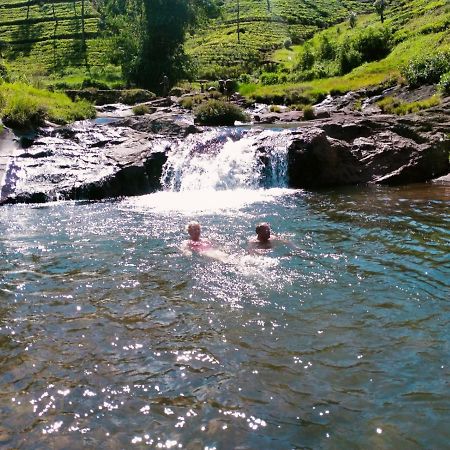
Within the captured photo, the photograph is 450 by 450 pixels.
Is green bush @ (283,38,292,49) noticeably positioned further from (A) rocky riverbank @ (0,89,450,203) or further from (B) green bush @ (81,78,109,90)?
(A) rocky riverbank @ (0,89,450,203)

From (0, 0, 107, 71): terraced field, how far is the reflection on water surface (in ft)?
224

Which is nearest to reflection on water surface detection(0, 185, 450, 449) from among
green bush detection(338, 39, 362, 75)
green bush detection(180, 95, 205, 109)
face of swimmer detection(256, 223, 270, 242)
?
face of swimmer detection(256, 223, 270, 242)

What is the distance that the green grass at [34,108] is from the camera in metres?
20.1

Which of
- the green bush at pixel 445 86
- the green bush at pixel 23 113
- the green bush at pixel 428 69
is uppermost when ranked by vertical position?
the green bush at pixel 428 69

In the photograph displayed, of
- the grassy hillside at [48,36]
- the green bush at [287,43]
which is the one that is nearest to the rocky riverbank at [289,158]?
the grassy hillside at [48,36]

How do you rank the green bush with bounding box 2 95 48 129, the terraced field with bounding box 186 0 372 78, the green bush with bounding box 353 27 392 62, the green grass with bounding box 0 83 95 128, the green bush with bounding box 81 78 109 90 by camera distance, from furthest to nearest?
1. the terraced field with bounding box 186 0 372 78
2. the green bush with bounding box 353 27 392 62
3. the green bush with bounding box 81 78 109 90
4. the green grass with bounding box 0 83 95 128
5. the green bush with bounding box 2 95 48 129

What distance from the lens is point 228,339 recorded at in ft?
21.4

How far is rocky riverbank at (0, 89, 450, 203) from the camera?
16.9 m

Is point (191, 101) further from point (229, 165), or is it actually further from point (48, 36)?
point (48, 36)

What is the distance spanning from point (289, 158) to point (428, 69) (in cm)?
1698

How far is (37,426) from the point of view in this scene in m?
4.87

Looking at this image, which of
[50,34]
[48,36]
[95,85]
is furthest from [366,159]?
[50,34]

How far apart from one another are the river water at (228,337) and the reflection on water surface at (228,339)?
21 millimetres

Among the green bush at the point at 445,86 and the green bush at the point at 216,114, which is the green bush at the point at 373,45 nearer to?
the green bush at the point at 445,86
